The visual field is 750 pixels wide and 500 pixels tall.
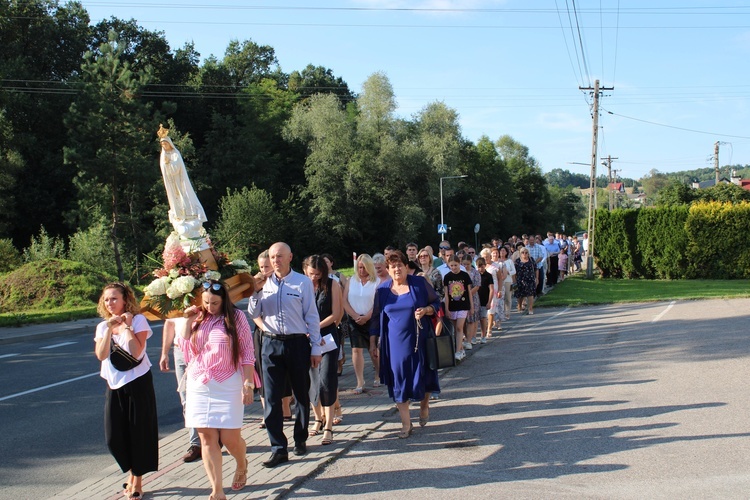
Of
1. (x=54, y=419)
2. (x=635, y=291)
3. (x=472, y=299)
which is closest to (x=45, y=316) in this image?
(x=54, y=419)

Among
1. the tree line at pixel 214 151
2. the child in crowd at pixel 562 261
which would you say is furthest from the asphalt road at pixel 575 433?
the tree line at pixel 214 151

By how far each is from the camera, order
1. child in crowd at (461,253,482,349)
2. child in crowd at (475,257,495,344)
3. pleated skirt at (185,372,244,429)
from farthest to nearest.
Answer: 1. child in crowd at (475,257,495,344)
2. child in crowd at (461,253,482,349)
3. pleated skirt at (185,372,244,429)

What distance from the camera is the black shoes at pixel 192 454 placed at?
637cm

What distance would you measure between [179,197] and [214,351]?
2331mm

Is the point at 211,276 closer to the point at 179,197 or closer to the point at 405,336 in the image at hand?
the point at 179,197

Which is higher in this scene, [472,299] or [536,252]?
[536,252]

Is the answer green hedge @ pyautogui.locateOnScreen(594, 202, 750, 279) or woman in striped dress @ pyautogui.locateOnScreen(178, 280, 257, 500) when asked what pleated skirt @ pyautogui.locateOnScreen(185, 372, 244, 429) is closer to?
woman in striped dress @ pyautogui.locateOnScreen(178, 280, 257, 500)

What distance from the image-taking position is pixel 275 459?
20.0ft

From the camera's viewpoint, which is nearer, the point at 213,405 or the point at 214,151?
the point at 213,405

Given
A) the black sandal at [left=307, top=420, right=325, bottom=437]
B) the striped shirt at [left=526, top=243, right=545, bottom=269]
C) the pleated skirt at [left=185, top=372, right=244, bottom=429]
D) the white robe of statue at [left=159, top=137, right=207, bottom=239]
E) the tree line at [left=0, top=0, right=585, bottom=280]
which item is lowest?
the black sandal at [left=307, top=420, right=325, bottom=437]

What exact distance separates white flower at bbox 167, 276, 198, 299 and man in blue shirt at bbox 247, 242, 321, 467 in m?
0.92

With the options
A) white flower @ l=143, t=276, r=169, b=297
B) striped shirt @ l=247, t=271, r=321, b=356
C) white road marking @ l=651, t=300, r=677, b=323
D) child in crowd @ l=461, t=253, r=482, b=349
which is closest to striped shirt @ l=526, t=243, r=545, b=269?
white road marking @ l=651, t=300, r=677, b=323

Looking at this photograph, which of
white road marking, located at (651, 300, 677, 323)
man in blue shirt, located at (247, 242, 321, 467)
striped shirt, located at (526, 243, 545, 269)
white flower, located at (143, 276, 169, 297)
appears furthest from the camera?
striped shirt, located at (526, 243, 545, 269)

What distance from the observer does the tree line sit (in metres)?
41.7
